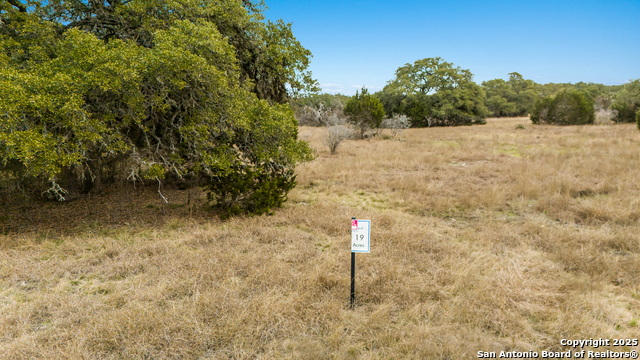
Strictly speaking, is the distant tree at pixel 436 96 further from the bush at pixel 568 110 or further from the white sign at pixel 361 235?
the white sign at pixel 361 235

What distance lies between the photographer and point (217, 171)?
8094 mm

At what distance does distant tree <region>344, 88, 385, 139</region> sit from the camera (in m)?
27.1

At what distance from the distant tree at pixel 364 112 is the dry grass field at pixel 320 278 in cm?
1800

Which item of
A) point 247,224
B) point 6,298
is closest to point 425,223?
point 247,224

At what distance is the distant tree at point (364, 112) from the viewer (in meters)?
27.1

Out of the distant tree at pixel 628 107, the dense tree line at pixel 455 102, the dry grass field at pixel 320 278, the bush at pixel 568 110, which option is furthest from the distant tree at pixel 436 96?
the dry grass field at pixel 320 278

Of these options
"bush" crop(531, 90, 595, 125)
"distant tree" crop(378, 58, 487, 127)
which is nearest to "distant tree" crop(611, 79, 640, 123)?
"bush" crop(531, 90, 595, 125)

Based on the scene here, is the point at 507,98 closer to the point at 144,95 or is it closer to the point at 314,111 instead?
the point at 314,111

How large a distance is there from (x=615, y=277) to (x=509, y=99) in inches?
2584

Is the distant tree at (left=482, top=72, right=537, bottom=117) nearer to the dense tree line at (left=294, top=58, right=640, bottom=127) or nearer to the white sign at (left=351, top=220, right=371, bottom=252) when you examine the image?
the dense tree line at (left=294, top=58, right=640, bottom=127)

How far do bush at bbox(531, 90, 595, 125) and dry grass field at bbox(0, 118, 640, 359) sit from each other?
3331 cm

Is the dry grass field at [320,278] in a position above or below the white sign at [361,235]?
below

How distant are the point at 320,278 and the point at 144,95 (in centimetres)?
481

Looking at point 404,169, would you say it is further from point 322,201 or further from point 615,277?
point 615,277
